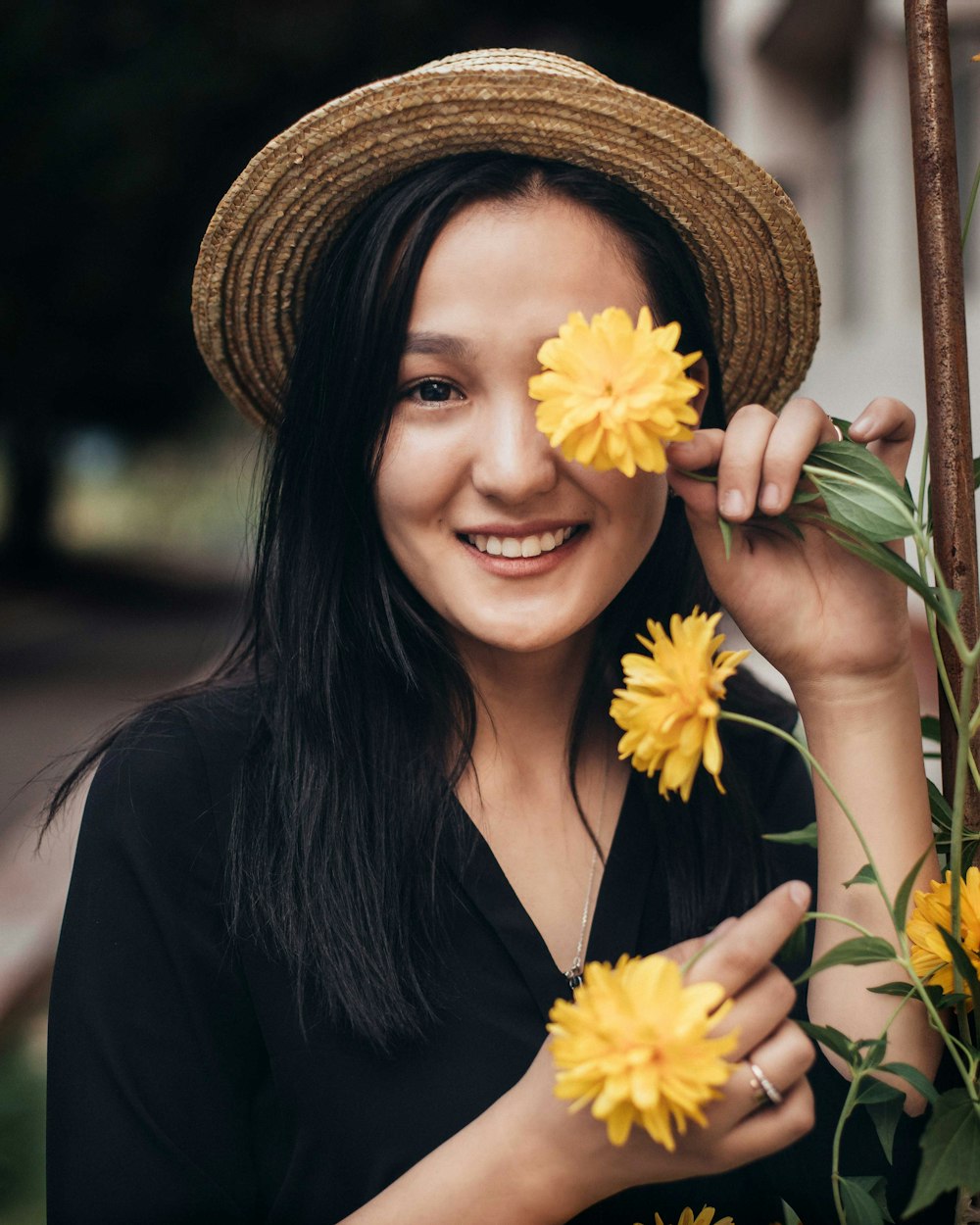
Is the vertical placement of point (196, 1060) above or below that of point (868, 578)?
below

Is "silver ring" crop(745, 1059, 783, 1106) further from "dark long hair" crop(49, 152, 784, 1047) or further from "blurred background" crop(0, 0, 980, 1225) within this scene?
"blurred background" crop(0, 0, 980, 1225)

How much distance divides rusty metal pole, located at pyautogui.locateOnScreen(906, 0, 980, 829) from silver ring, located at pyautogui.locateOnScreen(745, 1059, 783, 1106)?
242 mm

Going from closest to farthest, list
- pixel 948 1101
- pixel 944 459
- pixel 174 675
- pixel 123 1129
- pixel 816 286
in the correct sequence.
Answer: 1. pixel 948 1101
2. pixel 944 459
3. pixel 123 1129
4. pixel 816 286
5. pixel 174 675

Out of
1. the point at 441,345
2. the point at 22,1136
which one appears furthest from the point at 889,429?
the point at 22,1136

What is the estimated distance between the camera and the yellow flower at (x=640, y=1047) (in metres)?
0.66

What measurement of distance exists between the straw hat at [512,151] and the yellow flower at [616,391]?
60 centimetres

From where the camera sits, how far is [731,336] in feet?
5.21

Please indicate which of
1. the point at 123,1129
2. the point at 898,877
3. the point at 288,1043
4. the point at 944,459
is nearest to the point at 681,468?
the point at 944,459

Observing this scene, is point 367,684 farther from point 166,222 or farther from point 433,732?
point 166,222

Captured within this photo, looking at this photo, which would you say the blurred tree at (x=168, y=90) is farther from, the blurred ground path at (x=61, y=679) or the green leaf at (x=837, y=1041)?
the green leaf at (x=837, y=1041)

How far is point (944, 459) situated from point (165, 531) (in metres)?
28.5

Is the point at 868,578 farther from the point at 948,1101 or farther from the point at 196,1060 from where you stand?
the point at 196,1060

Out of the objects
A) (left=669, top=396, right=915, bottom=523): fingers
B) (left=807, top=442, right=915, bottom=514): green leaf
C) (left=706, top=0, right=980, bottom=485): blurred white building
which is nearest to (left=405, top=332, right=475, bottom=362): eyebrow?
(left=669, top=396, right=915, bottom=523): fingers

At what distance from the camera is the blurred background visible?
16.5 ft
